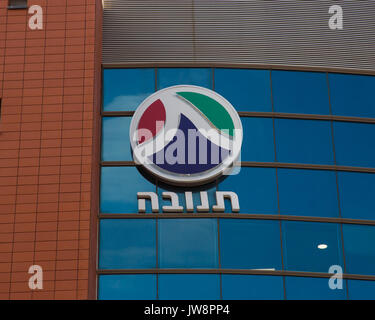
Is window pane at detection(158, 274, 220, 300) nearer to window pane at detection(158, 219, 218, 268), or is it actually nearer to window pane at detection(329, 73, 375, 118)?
window pane at detection(158, 219, 218, 268)

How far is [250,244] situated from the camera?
23.0m

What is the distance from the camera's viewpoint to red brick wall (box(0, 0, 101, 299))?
21078mm

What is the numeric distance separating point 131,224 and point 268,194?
166 inches

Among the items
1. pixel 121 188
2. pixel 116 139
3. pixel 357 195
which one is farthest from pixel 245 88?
pixel 121 188

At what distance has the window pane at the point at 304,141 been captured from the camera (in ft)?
80.1

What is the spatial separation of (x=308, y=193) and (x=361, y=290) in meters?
3.27

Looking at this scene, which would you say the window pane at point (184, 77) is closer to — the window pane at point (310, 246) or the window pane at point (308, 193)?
the window pane at point (308, 193)

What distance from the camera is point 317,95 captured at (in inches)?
1003

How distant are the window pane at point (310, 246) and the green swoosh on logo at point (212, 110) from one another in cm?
351

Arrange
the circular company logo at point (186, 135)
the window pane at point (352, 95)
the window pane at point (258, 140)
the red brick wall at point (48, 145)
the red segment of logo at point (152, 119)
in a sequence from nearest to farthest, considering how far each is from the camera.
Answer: the red brick wall at point (48, 145), the circular company logo at point (186, 135), the red segment of logo at point (152, 119), the window pane at point (258, 140), the window pane at point (352, 95)

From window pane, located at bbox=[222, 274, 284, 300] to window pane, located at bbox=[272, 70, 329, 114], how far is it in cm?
567

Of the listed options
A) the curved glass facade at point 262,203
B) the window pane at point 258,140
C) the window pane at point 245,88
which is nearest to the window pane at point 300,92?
the curved glass facade at point 262,203

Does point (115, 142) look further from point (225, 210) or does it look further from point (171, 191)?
point (225, 210)
